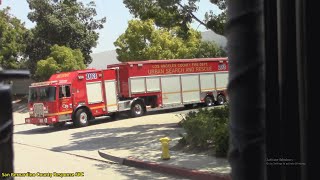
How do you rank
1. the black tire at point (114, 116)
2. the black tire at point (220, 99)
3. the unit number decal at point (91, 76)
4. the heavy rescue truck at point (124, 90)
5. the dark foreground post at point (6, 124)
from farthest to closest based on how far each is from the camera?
the black tire at point (220, 99) < the black tire at point (114, 116) < the unit number decal at point (91, 76) < the heavy rescue truck at point (124, 90) < the dark foreground post at point (6, 124)

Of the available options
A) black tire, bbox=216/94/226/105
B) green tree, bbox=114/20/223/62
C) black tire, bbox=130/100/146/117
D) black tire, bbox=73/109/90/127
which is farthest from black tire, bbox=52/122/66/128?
green tree, bbox=114/20/223/62

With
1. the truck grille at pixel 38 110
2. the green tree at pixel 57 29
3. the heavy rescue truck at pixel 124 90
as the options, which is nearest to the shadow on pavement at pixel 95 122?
the heavy rescue truck at pixel 124 90

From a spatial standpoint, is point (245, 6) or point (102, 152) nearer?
point (245, 6)

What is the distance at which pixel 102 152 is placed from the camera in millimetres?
12648

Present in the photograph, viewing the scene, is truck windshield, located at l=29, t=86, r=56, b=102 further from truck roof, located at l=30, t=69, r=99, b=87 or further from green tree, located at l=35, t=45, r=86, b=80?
green tree, located at l=35, t=45, r=86, b=80

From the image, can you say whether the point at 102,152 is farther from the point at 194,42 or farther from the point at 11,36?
the point at 194,42

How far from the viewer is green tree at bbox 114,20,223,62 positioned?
1286 inches

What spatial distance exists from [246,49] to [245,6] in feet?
0.30

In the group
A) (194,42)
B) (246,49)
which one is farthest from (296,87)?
(194,42)

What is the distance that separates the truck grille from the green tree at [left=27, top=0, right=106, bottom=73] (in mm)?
11660

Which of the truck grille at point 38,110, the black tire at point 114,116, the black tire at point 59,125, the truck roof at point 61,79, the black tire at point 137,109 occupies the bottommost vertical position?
the black tire at point 59,125

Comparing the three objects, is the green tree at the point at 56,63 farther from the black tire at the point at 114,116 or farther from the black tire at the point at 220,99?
the black tire at the point at 220,99

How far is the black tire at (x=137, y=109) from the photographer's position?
2369 centimetres

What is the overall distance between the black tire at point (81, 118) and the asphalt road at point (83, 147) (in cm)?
35
